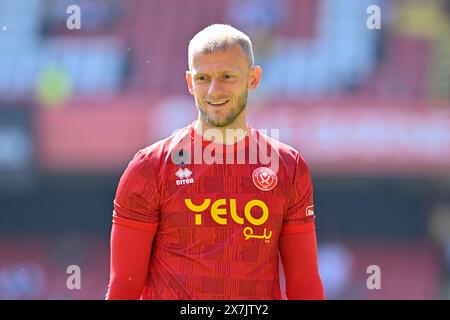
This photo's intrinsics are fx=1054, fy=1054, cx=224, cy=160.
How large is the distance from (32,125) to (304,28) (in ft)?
15.4

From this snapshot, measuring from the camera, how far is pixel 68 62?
15977 millimetres

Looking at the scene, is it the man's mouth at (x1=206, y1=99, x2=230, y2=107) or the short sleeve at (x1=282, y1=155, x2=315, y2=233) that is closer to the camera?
the man's mouth at (x1=206, y1=99, x2=230, y2=107)

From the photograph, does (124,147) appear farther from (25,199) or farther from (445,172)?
(445,172)

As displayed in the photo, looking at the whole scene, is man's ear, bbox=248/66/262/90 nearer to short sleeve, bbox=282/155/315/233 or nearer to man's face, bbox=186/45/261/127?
man's face, bbox=186/45/261/127

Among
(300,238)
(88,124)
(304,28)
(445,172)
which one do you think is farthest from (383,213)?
(300,238)

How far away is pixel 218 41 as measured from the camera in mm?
3391

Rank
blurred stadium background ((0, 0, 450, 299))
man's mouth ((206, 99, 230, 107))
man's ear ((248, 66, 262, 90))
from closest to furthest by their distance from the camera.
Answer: man's mouth ((206, 99, 230, 107)), man's ear ((248, 66, 262, 90)), blurred stadium background ((0, 0, 450, 299))

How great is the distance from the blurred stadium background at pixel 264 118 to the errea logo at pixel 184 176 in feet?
35.2

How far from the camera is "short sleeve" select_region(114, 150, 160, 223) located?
133 inches

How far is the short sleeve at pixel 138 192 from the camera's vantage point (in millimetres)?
3389

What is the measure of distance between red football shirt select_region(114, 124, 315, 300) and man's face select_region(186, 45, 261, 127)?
0.43ft

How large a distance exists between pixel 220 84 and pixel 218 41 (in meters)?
0.14

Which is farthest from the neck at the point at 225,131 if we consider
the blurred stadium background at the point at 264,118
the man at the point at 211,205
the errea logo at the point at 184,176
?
the blurred stadium background at the point at 264,118

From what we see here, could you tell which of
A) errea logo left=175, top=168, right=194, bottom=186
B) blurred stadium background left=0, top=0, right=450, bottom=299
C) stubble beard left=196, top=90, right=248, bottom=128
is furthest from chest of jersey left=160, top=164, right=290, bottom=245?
blurred stadium background left=0, top=0, right=450, bottom=299
